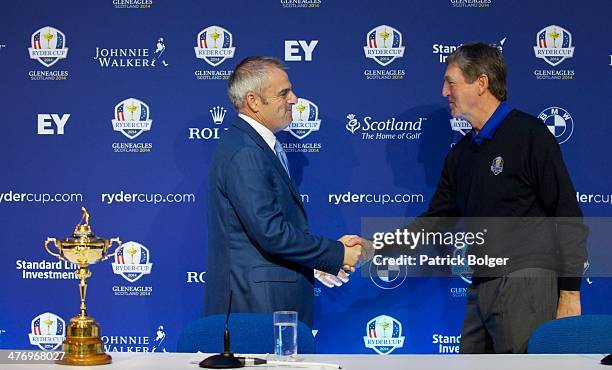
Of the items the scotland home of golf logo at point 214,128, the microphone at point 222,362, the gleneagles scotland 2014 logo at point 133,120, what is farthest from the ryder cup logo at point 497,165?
the gleneagles scotland 2014 logo at point 133,120

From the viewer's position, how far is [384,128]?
17.0 ft

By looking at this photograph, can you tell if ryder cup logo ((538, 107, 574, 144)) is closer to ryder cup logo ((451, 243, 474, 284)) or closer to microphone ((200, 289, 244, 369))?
ryder cup logo ((451, 243, 474, 284))

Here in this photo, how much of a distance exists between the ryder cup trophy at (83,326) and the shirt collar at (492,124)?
2041mm

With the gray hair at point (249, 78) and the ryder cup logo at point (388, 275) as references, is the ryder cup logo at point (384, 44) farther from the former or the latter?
the ryder cup logo at point (388, 275)

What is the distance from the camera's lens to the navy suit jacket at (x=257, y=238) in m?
4.08

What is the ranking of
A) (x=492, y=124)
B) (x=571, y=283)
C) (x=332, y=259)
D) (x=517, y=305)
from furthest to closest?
(x=492, y=124)
(x=332, y=259)
(x=517, y=305)
(x=571, y=283)

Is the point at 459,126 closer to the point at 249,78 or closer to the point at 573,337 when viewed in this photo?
the point at 249,78

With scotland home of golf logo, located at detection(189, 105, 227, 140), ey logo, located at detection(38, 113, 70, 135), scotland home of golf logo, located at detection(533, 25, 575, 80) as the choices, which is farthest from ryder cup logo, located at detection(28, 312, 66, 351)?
scotland home of golf logo, located at detection(533, 25, 575, 80)

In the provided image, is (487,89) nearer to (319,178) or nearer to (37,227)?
(319,178)

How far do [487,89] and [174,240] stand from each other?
199 cm

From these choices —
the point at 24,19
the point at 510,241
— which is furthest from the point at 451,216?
the point at 24,19

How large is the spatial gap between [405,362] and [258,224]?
1.31m

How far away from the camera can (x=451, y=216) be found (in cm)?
478

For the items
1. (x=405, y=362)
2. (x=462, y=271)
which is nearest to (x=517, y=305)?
(x=462, y=271)
